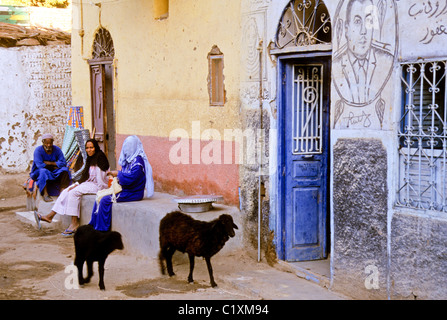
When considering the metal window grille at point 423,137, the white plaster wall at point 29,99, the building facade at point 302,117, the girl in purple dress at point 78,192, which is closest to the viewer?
the metal window grille at point 423,137

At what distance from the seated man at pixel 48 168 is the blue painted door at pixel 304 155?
15.5 feet

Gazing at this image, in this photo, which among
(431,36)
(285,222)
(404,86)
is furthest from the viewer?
(285,222)

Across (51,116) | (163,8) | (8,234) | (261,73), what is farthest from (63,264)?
(51,116)

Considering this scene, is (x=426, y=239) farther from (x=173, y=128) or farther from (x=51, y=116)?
(x=51, y=116)

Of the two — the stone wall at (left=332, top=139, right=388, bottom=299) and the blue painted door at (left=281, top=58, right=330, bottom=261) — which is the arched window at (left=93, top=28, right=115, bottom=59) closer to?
the blue painted door at (left=281, top=58, right=330, bottom=261)

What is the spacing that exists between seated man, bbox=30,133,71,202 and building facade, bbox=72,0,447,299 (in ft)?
3.63

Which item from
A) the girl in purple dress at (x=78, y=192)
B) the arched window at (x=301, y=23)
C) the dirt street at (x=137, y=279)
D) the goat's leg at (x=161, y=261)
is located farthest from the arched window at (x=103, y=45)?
the goat's leg at (x=161, y=261)

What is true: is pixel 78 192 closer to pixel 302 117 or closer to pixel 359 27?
pixel 302 117

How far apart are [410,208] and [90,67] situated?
777cm

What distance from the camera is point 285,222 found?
7016 millimetres

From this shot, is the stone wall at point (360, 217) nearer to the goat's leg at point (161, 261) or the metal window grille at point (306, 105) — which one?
the metal window grille at point (306, 105)

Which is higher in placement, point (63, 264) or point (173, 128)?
point (173, 128)

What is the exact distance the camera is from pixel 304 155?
276 inches

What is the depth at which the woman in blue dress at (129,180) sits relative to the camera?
8.05m
